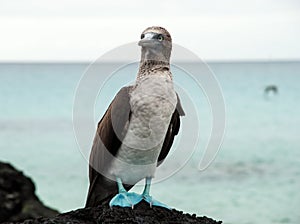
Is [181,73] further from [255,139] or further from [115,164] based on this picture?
[255,139]

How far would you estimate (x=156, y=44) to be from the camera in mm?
3824

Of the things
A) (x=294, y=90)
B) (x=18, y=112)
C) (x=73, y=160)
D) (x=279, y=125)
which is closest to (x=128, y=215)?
(x=73, y=160)

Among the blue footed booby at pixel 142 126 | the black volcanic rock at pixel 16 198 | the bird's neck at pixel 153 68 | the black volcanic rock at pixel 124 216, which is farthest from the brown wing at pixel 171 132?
the black volcanic rock at pixel 16 198

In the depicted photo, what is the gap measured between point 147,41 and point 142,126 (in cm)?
45

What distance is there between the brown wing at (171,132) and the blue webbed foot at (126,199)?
0.31 m

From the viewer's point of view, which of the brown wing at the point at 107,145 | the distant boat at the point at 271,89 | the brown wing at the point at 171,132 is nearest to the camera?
the brown wing at the point at 107,145

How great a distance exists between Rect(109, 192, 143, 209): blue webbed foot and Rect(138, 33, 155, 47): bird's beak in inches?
32.5

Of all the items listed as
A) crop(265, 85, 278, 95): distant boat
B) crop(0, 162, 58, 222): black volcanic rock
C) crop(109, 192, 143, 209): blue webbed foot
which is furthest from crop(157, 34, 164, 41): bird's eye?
crop(265, 85, 278, 95): distant boat

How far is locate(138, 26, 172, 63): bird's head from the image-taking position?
3.81 meters

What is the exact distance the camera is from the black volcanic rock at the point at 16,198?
8.19m

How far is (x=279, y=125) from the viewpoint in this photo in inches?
1221

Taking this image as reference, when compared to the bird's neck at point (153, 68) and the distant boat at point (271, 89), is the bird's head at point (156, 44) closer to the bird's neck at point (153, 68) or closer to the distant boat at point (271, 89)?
the bird's neck at point (153, 68)

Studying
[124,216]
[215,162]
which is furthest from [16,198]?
[215,162]

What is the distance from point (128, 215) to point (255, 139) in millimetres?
22989
